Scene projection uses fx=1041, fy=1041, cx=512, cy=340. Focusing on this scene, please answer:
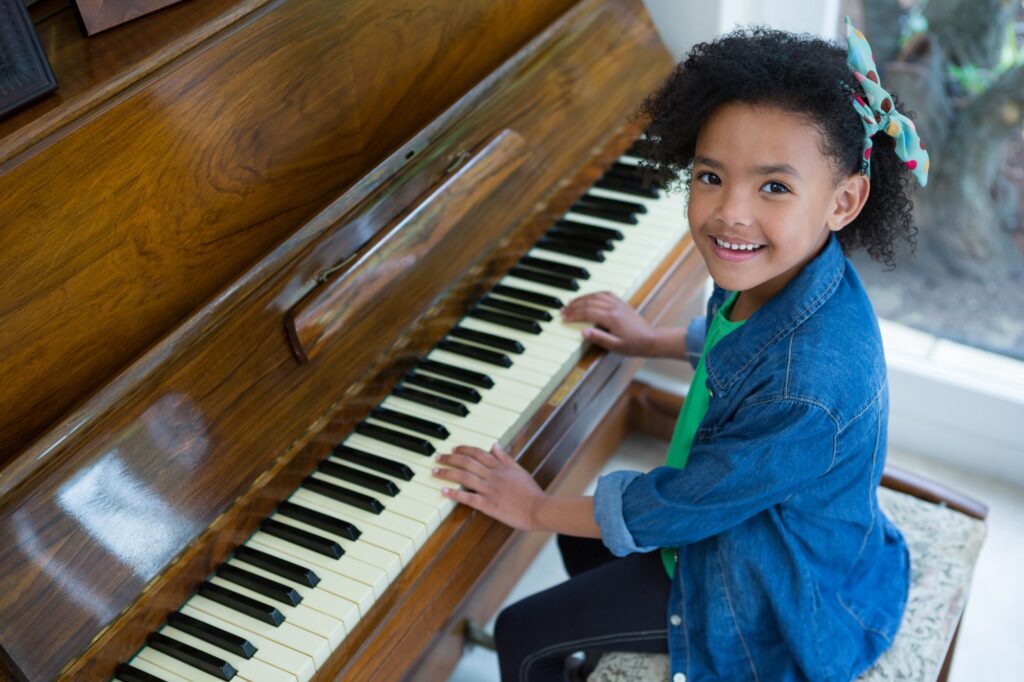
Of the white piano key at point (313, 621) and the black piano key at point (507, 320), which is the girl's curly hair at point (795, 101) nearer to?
the black piano key at point (507, 320)

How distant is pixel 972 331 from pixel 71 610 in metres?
2.23

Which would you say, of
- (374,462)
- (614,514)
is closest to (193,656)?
(374,462)

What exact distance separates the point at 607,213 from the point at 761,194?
65 centimetres

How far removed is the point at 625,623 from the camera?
1.57m

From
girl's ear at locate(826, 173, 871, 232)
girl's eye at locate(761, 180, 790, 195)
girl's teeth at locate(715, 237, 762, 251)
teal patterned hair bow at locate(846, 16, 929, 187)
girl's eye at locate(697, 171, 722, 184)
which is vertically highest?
teal patterned hair bow at locate(846, 16, 929, 187)

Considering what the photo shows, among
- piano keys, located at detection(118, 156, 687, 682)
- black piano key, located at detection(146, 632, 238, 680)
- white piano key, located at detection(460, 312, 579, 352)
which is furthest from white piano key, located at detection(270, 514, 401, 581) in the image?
white piano key, located at detection(460, 312, 579, 352)

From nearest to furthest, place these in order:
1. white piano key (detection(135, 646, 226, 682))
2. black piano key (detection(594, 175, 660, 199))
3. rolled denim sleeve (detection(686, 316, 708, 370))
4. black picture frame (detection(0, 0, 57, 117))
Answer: black picture frame (detection(0, 0, 57, 117)), white piano key (detection(135, 646, 226, 682)), rolled denim sleeve (detection(686, 316, 708, 370)), black piano key (detection(594, 175, 660, 199))

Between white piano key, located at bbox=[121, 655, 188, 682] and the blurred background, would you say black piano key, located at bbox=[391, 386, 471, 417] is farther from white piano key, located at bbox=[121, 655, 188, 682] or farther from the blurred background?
the blurred background

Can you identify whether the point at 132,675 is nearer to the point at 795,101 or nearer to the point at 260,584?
the point at 260,584

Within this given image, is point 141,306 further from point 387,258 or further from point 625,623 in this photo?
point 625,623

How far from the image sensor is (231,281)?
57.6 inches

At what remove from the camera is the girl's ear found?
4.69 ft

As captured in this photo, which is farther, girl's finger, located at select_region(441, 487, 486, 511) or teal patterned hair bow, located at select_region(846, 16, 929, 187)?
girl's finger, located at select_region(441, 487, 486, 511)

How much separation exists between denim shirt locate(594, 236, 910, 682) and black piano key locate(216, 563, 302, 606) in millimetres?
454
